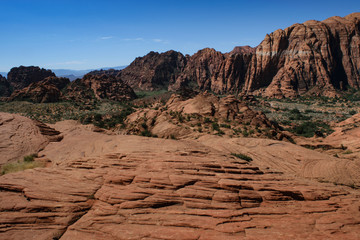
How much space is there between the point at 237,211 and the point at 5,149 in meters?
Result: 18.1

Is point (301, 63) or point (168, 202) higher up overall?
point (301, 63)

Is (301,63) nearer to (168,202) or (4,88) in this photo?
(168,202)

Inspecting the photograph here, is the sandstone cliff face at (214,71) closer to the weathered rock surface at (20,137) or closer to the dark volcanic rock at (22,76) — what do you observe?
the dark volcanic rock at (22,76)

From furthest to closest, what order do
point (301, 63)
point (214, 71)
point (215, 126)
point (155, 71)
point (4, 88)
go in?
point (155, 71), point (214, 71), point (4, 88), point (301, 63), point (215, 126)

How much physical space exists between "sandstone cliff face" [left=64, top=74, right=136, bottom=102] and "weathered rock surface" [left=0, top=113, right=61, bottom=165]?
64621 millimetres

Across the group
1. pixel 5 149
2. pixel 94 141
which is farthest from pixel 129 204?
pixel 5 149

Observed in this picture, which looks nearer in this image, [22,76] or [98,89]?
[98,89]

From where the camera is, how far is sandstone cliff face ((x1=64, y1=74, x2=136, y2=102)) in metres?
89.8

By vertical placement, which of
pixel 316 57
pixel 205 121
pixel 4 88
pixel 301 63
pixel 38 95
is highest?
pixel 316 57

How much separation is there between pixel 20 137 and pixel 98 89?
80.4 metres

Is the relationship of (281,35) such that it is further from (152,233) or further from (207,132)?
(152,233)

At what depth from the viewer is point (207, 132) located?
2862 centimetres

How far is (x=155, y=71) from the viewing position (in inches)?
6550

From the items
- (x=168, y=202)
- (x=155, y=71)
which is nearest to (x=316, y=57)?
(x=155, y=71)
